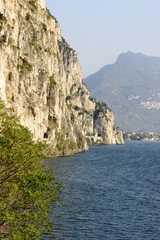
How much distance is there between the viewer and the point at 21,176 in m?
31.5

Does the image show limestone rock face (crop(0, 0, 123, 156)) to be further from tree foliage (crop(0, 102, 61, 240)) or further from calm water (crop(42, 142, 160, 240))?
tree foliage (crop(0, 102, 61, 240))

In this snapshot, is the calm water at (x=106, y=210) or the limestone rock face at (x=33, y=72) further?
the limestone rock face at (x=33, y=72)

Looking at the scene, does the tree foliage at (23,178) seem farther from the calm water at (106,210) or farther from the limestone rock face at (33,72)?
the limestone rock face at (33,72)

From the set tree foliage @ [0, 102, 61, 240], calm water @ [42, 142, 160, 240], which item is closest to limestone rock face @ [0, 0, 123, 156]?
calm water @ [42, 142, 160, 240]

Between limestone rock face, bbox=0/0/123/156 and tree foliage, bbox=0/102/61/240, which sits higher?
limestone rock face, bbox=0/0/123/156

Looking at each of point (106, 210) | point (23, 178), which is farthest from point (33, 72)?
point (23, 178)

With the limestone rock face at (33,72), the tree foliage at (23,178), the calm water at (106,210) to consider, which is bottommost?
the calm water at (106,210)

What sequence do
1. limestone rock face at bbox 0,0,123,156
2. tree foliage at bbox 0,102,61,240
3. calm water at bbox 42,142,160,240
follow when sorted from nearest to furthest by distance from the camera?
tree foliage at bbox 0,102,61,240 < calm water at bbox 42,142,160,240 < limestone rock face at bbox 0,0,123,156

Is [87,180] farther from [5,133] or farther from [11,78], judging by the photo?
[5,133]

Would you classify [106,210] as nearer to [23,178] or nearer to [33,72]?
[23,178]

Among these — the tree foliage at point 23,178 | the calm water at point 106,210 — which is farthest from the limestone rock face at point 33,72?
the tree foliage at point 23,178

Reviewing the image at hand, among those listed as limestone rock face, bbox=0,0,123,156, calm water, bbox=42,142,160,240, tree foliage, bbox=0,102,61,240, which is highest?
limestone rock face, bbox=0,0,123,156

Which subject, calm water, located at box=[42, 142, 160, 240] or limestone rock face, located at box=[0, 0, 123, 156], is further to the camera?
limestone rock face, located at box=[0, 0, 123, 156]

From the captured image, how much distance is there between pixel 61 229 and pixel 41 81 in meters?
112
